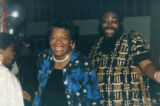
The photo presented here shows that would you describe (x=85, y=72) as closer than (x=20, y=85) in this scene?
Yes

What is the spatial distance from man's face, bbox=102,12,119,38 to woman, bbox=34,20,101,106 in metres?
0.32

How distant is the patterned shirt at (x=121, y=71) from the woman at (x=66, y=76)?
4.4 inches

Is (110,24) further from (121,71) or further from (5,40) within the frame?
(5,40)

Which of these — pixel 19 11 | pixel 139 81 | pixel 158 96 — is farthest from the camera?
pixel 19 11

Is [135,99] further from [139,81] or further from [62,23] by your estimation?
[62,23]

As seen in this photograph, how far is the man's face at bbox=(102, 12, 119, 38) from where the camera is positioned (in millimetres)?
2434

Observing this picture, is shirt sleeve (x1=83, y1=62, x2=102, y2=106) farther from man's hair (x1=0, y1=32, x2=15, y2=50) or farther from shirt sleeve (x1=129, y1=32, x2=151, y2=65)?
man's hair (x1=0, y1=32, x2=15, y2=50)

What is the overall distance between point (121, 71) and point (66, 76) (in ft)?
1.70

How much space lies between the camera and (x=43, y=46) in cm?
259

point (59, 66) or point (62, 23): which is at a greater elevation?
point (62, 23)

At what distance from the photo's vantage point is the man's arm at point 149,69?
2150 millimetres

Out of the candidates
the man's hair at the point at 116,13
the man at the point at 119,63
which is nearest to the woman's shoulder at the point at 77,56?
the man at the point at 119,63

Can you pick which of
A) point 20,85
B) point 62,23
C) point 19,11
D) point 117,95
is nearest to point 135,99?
point 117,95

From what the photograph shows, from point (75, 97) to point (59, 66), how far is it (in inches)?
12.9
